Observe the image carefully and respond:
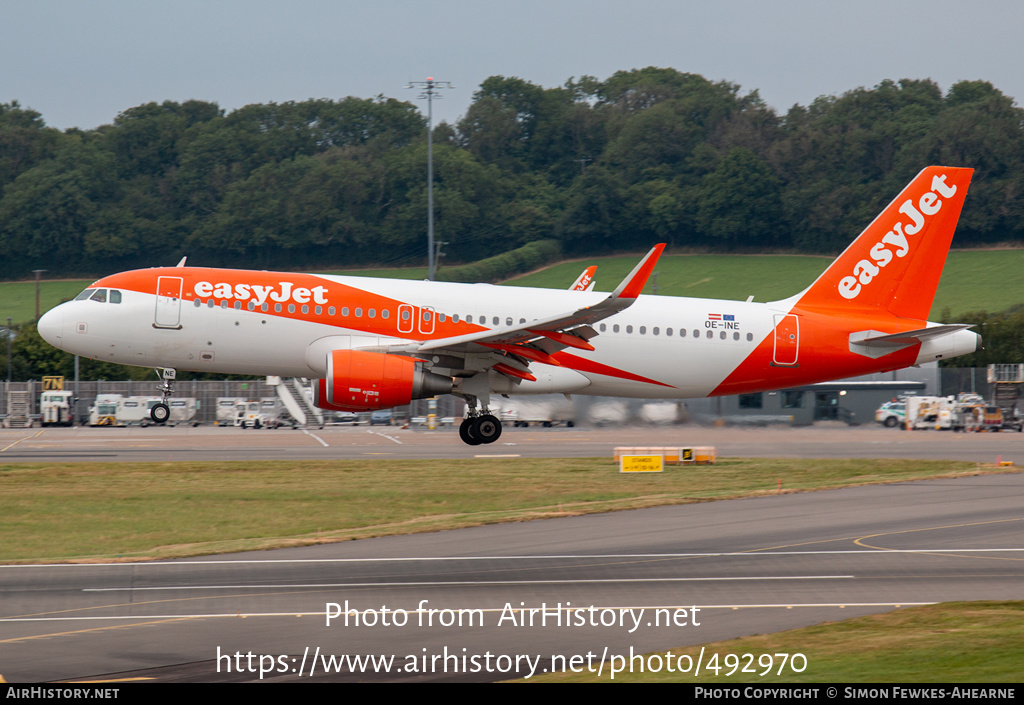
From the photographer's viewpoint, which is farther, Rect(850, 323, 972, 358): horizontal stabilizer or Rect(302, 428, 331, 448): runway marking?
Rect(302, 428, 331, 448): runway marking

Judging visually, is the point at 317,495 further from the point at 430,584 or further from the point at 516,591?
the point at 516,591

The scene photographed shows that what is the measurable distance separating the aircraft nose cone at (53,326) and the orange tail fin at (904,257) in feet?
69.2

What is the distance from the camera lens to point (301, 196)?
117500mm

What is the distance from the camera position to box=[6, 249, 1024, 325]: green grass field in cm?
9500

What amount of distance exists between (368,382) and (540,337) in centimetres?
463

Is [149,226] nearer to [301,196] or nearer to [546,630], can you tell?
[301,196]

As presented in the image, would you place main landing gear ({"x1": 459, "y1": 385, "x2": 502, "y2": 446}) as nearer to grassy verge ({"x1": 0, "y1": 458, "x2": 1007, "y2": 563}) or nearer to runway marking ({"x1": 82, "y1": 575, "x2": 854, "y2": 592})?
grassy verge ({"x1": 0, "y1": 458, "x2": 1007, "y2": 563})

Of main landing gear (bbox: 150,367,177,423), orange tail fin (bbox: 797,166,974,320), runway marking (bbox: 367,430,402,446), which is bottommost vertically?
runway marking (bbox: 367,430,402,446)

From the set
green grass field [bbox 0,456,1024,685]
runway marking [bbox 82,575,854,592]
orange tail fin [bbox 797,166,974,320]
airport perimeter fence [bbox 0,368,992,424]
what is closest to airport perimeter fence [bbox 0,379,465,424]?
airport perimeter fence [bbox 0,368,992,424]

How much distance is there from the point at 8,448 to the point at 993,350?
68.9 meters

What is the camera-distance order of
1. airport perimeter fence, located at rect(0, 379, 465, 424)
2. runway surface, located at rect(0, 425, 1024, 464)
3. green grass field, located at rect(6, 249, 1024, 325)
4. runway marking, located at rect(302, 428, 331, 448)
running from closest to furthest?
runway surface, located at rect(0, 425, 1024, 464) < runway marking, located at rect(302, 428, 331, 448) < airport perimeter fence, located at rect(0, 379, 465, 424) < green grass field, located at rect(6, 249, 1024, 325)

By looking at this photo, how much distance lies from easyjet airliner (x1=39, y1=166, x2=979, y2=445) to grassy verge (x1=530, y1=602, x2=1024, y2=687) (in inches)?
538

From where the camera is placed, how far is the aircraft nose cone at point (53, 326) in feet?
97.0

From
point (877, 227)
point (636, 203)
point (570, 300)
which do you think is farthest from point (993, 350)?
point (570, 300)
